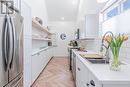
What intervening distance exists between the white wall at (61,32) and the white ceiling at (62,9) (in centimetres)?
38

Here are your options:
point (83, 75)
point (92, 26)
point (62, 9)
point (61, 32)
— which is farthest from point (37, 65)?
point (61, 32)

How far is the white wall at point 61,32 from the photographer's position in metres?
10.8

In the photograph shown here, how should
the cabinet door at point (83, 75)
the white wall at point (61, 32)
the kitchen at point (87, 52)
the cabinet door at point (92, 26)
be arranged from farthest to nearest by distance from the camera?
the white wall at point (61, 32) < the cabinet door at point (92, 26) < the cabinet door at point (83, 75) < the kitchen at point (87, 52)

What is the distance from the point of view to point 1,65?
5.71 feet

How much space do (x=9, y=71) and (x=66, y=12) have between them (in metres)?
8.29

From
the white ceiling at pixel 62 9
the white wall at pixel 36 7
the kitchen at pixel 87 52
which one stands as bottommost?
the kitchen at pixel 87 52

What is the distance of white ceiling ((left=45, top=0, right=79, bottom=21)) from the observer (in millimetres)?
9062

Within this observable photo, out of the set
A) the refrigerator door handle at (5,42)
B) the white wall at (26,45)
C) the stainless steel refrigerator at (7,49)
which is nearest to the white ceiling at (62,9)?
the white wall at (26,45)

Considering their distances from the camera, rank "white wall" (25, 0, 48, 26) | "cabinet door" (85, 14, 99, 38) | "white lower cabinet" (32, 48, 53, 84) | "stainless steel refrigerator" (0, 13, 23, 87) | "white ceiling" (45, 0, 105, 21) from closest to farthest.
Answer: "stainless steel refrigerator" (0, 13, 23, 87), "white lower cabinet" (32, 48, 53, 84), "cabinet door" (85, 14, 99, 38), "white wall" (25, 0, 48, 26), "white ceiling" (45, 0, 105, 21)

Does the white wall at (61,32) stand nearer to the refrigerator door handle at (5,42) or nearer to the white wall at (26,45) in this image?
the white wall at (26,45)

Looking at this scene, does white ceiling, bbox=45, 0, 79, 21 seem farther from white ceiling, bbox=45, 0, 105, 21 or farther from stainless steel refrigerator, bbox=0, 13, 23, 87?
stainless steel refrigerator, bbox=0, 13, 23, 87

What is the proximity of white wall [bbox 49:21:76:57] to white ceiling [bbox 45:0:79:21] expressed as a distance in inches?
15.1

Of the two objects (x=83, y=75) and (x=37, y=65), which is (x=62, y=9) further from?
(x=83, y=75)

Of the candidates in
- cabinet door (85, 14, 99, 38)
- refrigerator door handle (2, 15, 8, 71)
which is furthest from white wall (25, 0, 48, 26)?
refrigerator door handle (2, 15, 8, 71)
